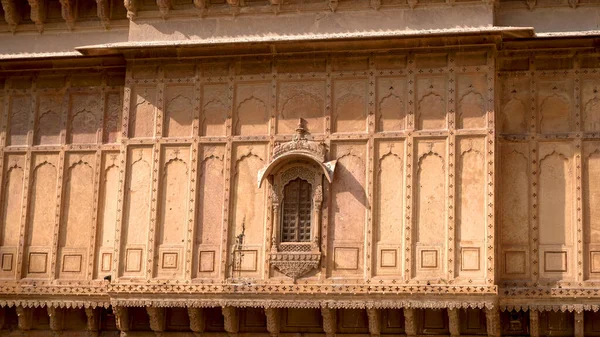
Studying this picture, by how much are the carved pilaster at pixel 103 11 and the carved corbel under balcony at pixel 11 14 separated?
1411mm

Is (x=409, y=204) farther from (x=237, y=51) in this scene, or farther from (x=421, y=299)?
(x=237, y=51)

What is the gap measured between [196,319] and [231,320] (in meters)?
0.52

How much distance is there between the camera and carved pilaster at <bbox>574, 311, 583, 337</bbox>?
48.1 ft

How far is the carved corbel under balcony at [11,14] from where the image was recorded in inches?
682

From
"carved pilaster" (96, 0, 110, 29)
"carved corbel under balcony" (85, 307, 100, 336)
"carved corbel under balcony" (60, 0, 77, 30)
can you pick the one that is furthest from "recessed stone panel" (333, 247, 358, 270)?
"carved corbel under balcony" (60, 0, 77, 30)

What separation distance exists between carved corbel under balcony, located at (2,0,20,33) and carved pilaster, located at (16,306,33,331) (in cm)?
446

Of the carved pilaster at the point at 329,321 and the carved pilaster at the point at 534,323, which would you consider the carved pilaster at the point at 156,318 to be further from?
the carved pilaster at the point at 534,323

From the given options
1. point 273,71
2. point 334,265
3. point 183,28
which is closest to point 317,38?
point 273,71

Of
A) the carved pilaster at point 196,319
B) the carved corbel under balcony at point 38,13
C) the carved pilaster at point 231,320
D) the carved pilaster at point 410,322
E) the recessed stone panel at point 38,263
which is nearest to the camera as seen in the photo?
the carved pilaster at point 410,322

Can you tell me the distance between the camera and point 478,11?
50.4 feet

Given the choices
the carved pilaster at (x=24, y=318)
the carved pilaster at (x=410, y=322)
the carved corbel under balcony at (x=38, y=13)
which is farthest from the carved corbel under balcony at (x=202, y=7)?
the carved pilaster at (x=410, y=322)

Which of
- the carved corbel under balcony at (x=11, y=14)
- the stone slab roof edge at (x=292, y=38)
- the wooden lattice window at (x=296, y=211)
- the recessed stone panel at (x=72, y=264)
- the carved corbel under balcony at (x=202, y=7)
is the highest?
the carved corbel under balcony at (x=11, y=14)

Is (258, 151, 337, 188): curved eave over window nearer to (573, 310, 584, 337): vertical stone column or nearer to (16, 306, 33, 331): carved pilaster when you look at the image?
(573, 310, 584, 337): vertical stone column

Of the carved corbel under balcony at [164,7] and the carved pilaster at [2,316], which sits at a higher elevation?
the carved corbel under balcony at [164,7]
